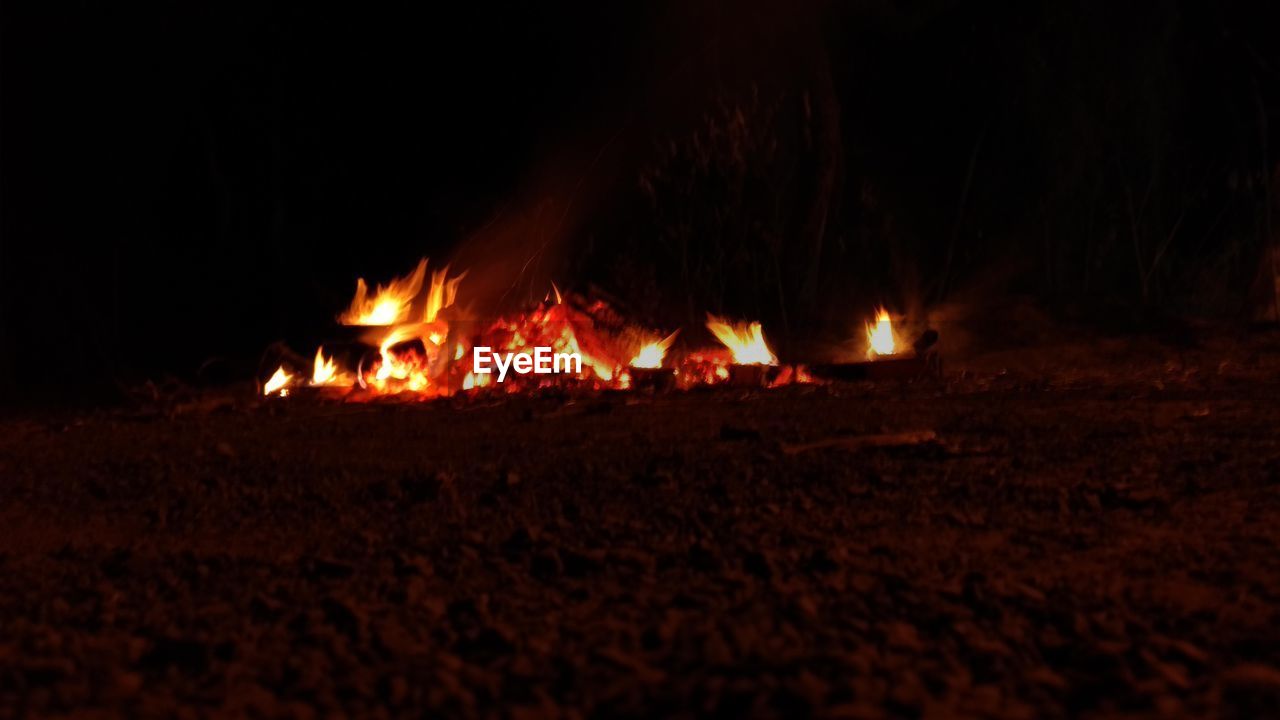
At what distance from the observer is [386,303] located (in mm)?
9500

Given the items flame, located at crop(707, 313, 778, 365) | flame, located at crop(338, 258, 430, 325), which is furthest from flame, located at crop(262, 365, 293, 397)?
flame, located at crop(707, 313, 778, 365)

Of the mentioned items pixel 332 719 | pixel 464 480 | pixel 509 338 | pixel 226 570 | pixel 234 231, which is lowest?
pixel 332 719

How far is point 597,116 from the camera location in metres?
11.3

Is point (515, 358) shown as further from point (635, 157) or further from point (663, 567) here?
point (663, 567)

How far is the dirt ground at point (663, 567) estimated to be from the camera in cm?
259

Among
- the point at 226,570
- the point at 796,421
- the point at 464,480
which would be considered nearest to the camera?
the point at 226,570

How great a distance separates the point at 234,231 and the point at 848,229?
6.59 m

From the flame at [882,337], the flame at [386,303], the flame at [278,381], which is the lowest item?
the flame at [278,381]

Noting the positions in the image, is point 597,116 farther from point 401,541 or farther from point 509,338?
point 401,541

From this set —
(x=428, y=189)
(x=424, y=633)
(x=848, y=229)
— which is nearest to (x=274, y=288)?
(x=428, y=189)

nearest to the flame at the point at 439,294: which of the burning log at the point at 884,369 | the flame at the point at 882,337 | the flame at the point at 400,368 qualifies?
the flame at the point at 400,368

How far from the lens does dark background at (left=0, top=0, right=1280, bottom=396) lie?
443 inches

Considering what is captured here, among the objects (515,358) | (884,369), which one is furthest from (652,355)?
(884,369)

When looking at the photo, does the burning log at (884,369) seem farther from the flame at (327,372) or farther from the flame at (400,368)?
the flame at (327,372)
